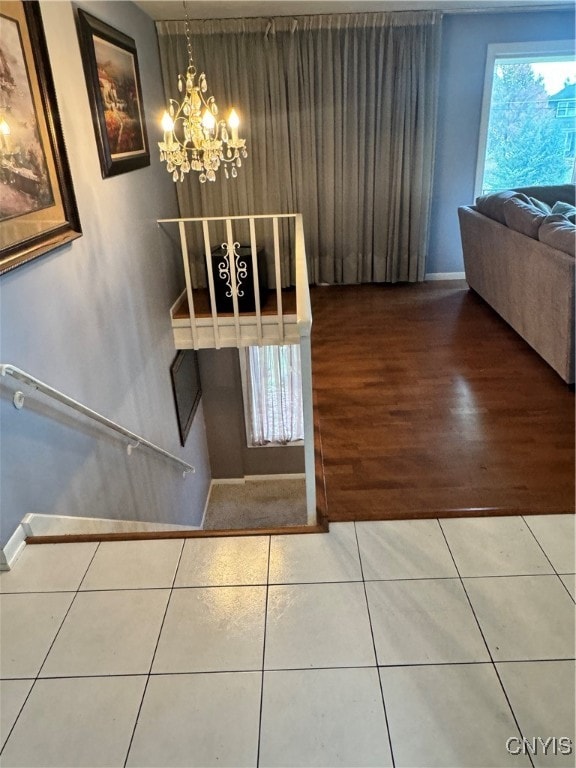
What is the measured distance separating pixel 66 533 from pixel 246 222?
143 inches

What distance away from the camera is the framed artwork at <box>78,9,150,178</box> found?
301cm

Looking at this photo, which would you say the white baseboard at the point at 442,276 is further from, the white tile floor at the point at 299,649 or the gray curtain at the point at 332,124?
the white tile floor at the point at 299,649

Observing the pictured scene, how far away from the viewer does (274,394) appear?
5.85m

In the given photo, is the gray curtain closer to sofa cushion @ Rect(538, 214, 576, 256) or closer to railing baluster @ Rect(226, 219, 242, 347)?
railing baluster @ Rect(226, 219, 242, 347)

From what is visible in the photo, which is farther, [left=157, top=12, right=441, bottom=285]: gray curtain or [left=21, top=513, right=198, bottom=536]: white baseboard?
[left=157, top=12, right=441, bottom=285]: gray curtain

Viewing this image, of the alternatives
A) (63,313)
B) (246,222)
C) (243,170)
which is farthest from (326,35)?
(63,313)

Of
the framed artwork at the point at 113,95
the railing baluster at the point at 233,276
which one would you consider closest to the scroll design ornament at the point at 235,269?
the railing baluster at the point at 233,276

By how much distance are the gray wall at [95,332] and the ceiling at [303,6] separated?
238 mm

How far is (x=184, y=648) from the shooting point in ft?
5.64

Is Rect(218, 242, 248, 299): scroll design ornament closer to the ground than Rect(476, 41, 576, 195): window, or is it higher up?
closer to the ground

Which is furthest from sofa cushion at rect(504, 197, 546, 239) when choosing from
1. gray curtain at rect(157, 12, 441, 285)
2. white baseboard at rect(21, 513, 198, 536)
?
white baseboard at rect(21, 513, 198, 536)

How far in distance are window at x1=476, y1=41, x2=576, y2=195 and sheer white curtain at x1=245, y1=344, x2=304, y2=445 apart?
102 inches

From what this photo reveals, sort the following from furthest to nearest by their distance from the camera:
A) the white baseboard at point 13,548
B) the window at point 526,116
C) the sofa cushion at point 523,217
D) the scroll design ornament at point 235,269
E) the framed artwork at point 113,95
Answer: the window at point 526,116
the scroll design ornament at point 235,269
the sofa cushion at point 523,217
the framed artwork at point 113,95
the white baseboard at point 13,548

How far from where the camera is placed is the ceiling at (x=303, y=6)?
4.04 m
